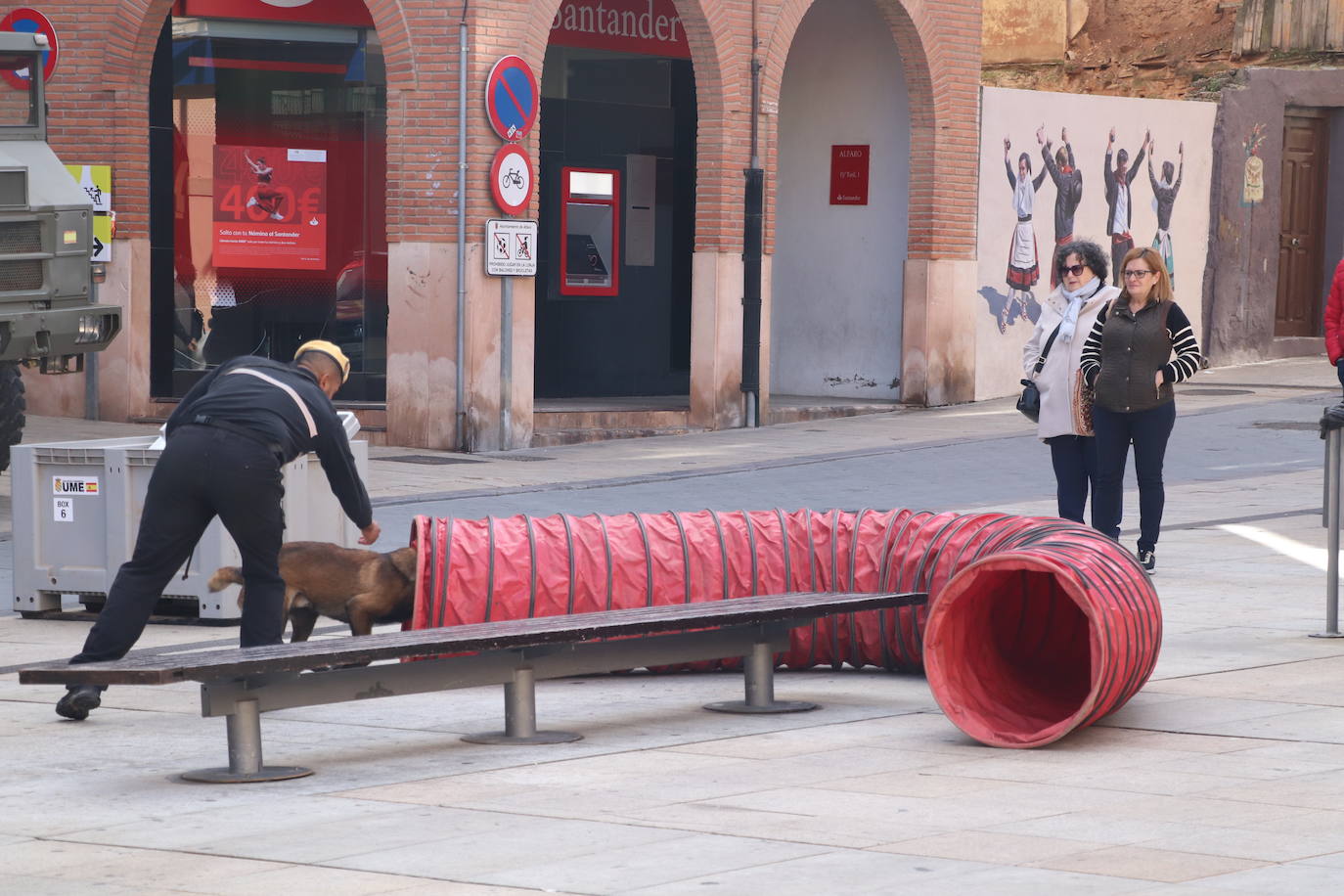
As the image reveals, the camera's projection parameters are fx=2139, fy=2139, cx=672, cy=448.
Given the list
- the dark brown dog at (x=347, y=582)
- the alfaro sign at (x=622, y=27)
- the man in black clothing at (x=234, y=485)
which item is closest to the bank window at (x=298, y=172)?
the alfaro sign at (x=622, y=27)

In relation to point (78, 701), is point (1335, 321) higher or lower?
higher

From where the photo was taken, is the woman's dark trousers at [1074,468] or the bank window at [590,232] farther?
the bank window at [590,232]

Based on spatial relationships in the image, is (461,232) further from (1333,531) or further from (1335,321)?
(1333,531)

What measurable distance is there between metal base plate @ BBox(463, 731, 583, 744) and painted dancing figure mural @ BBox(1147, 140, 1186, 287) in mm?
18269

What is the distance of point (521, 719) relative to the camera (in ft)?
25.0

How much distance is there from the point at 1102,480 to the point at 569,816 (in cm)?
610

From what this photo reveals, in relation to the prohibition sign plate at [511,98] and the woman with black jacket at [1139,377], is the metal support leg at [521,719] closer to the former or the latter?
the woman with black jacket at [1139,377]

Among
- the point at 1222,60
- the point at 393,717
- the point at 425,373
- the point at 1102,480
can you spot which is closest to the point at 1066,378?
the point at 1102,480

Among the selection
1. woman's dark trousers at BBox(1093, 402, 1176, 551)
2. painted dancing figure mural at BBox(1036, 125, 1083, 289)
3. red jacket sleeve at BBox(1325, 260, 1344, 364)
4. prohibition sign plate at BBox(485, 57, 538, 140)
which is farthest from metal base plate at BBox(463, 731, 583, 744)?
painted dancing figure mural at BBox(1036, 125, 1083, 289)

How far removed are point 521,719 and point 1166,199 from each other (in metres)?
18.7

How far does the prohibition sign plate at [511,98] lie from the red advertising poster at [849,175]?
5500 millimetres

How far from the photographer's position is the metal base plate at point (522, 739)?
7.56 meters

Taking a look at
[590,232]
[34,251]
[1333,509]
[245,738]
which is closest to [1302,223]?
[590,232]

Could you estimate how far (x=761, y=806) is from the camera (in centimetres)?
642
